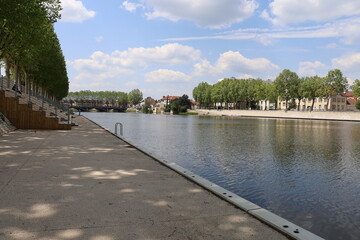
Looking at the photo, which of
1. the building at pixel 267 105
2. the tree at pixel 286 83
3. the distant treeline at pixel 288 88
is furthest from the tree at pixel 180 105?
the tree at pixel 286 83

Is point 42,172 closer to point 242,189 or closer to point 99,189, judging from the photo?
point 99,189

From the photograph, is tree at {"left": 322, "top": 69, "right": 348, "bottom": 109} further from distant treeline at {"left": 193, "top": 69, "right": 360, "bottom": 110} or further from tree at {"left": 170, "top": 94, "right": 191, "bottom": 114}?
tree at {"left": 170, "top": 94, "right": 191, "bottom": 114}

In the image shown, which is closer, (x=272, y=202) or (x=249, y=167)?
(x=272, y=202)

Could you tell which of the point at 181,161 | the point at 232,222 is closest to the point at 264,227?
the point at 232,222

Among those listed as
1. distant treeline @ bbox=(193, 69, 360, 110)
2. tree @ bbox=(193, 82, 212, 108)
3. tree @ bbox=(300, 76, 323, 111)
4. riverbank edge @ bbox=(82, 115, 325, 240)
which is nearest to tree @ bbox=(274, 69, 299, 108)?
distant treeline @ bbox=(193, 69, 360, 110)

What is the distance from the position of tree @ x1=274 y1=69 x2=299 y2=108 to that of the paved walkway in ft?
344

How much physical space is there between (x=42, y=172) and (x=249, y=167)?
339 inches

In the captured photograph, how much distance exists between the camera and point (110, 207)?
18.0 feet

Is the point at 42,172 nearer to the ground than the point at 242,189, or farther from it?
farther from it

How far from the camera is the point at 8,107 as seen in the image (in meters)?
23.0

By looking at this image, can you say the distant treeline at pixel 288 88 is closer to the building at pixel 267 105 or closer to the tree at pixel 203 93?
the tree at pixel 203 93

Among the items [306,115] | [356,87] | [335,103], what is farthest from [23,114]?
[335,103]

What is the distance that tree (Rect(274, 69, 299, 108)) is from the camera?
345 feet

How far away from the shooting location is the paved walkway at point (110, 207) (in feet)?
14.5
